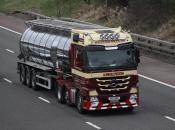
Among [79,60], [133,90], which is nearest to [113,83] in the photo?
[133,90]

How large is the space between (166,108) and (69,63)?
3924 mm

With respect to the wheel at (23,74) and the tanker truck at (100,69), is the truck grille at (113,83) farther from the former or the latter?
the wheel at (23,74)

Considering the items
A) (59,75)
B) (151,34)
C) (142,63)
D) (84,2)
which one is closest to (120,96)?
(59,75)

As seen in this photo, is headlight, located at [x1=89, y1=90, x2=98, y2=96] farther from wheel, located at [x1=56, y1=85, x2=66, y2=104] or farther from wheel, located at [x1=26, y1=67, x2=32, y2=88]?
wheel, located at [x1=26, y1=67, x2=32, y2=88]

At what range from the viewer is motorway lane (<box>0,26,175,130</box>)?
22234 millimetres

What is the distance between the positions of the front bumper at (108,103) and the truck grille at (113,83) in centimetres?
34

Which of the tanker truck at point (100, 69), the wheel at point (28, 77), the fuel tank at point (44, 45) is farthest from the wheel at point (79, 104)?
the wheel at point (28, 77)

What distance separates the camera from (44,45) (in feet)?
94.0

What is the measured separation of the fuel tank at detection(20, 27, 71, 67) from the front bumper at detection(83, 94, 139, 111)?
2722 mm

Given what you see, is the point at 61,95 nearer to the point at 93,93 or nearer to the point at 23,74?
the point at 93,93

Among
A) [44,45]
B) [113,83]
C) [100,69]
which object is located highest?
[100,69]

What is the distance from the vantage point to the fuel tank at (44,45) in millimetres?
26372

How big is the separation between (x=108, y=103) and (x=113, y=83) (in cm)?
75

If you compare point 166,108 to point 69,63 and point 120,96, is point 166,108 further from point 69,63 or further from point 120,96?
point 69,63
